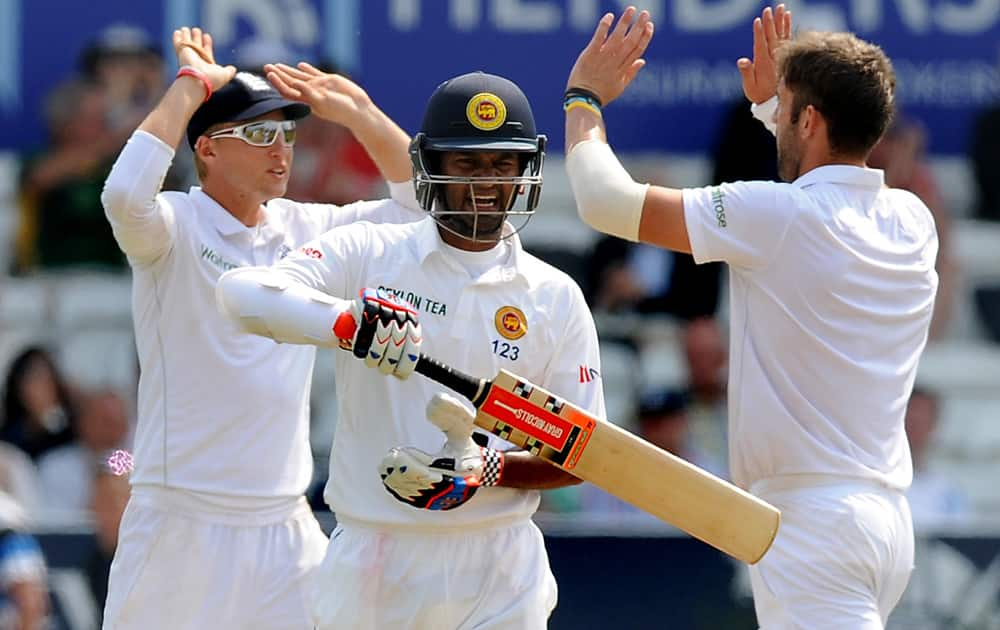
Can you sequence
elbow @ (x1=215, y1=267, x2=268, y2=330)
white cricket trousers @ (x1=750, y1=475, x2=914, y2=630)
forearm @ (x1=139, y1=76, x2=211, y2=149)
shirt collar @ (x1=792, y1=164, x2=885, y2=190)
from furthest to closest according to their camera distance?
1. forearm @ (x1=139, y1=76, x2=211, y2=149)
2. shirt collar @ (x1=792, y1=164, x2=885, y2=190)
3. white cricket trousers @ (x1=750, y1=475, x2=914, y2=630)
4. elbow @ (x1=215, y1=267, x2=268, y2=330)

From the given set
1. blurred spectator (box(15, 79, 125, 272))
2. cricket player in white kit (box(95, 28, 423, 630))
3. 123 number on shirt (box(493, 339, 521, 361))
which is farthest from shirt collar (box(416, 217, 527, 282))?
blurred spectator (box(15, 79, 125, 272))

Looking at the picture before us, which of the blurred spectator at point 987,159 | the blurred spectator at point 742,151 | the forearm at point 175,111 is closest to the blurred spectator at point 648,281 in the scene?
the blurred spectator at point 742,151

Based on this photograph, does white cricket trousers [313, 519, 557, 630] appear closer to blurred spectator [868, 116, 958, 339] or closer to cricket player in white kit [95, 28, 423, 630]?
cricket player in white kit [95, 28, 423, 630]

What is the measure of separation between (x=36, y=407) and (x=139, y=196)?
314 cm

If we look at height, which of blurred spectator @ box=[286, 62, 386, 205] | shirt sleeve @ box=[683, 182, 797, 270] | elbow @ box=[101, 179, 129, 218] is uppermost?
shirt sleeve @ box=[683, 182, 797, 270]

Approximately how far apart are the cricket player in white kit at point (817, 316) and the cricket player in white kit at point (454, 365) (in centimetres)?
21

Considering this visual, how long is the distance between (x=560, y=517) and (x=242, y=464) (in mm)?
2332

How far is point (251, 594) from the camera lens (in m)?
3.80

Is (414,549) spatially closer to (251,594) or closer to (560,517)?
(251,594)

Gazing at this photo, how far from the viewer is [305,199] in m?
6.96

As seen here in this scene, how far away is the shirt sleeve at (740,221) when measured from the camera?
3.34 meters

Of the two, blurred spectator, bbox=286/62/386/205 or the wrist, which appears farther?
blurred spectator, bbox=286/62/386/205

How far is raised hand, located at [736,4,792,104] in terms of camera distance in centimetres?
377

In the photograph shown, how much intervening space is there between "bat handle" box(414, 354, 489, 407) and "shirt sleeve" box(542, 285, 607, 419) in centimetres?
26
